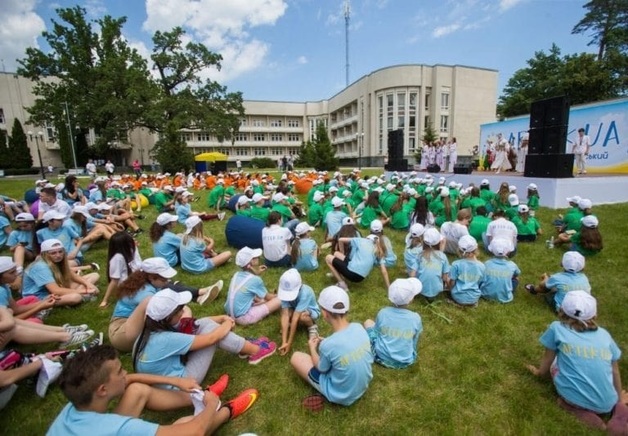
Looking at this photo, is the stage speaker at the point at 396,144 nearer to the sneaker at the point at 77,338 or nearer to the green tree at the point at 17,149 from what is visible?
the sneaker at the point at 77,338

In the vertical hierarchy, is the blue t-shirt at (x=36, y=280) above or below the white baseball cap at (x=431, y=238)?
below

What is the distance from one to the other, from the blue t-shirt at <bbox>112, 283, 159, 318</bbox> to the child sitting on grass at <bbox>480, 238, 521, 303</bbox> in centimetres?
446

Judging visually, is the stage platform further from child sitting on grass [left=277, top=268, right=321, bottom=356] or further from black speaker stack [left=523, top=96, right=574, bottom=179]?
child sitting on grass [left=277, top=268, right=321, bottom=356]

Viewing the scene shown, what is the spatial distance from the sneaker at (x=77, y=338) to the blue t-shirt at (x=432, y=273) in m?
4.42

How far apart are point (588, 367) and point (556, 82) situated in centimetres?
4384

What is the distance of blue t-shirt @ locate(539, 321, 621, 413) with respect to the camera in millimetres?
2527

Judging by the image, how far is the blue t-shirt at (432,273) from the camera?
15.0ft

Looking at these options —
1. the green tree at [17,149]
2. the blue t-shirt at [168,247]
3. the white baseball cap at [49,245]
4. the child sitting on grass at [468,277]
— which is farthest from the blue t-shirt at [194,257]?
the green tree at [17,149]

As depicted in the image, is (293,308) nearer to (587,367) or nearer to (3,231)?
(587,367)

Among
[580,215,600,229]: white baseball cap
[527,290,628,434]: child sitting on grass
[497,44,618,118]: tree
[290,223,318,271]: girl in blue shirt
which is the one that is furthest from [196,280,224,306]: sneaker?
[497,44,618,118]: tree

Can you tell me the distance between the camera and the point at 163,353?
2.62 m

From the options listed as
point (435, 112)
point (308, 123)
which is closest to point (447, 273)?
point (435, 112)

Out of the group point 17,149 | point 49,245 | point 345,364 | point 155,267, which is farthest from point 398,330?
point 17,149

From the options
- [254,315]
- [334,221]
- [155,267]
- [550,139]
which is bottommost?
[254,315]
